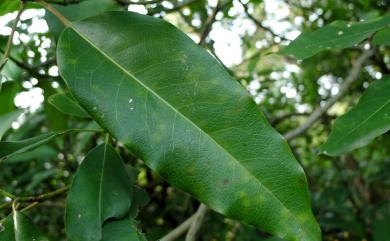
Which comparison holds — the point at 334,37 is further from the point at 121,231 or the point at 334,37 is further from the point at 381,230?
the point at 381,230

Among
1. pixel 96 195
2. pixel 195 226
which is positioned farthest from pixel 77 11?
pixel 195 226

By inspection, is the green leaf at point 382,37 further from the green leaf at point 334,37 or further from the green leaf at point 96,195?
the green leaf at point 96,195

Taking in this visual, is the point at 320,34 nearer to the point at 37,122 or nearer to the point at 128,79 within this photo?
the point at 128,79

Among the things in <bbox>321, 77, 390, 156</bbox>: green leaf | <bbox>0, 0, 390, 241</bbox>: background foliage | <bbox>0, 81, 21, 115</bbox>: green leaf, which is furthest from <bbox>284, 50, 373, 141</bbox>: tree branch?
<bbox>0, 81, 21, 115</bbox>: green leaf

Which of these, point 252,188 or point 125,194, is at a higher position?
point 252,188

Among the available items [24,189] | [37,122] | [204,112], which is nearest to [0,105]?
[204,112]

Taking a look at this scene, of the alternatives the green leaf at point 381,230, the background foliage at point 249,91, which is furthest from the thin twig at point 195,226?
the green leaf at point 381,230

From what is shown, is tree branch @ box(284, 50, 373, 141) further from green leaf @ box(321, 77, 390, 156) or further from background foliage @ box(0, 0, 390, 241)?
green leaf @ box(321, 77, 390, 156)
